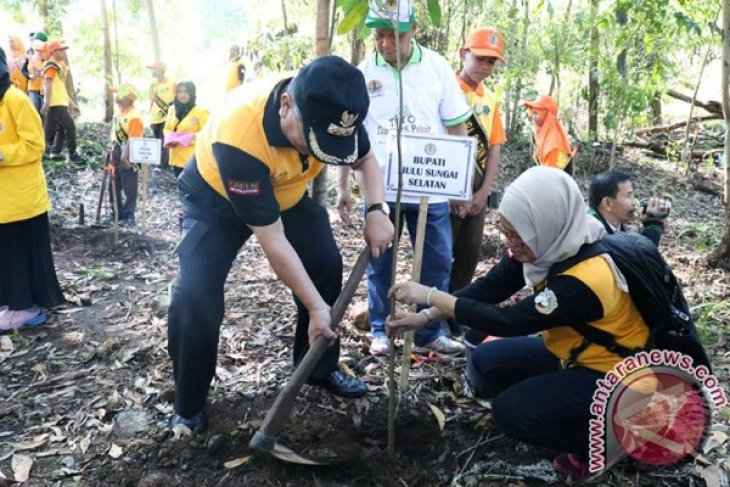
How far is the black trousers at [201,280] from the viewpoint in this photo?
8.20ft

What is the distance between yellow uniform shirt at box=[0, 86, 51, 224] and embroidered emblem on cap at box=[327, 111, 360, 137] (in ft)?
8.51

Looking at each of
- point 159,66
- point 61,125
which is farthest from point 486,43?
point 61,125

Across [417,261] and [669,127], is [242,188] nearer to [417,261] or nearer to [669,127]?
[417,261]

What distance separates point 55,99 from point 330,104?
358 inches

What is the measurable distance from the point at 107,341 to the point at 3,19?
22.7 metres

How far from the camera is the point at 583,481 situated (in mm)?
2354

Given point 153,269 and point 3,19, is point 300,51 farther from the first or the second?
point 3,19

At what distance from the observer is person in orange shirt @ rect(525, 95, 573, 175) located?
584 centimetres

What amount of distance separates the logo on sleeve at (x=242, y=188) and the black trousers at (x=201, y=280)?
0.34 metres

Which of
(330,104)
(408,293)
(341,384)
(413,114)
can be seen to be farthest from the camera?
(413,114)

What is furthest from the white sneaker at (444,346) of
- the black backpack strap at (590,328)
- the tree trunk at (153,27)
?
the tree trunk at (153,27)

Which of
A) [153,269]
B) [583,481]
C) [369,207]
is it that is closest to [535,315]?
[583,481]

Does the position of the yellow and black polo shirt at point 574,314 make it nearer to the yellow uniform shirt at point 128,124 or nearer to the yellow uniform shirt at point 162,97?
the yellow uniform shirt at point 128,124

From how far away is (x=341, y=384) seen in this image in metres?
2.96
